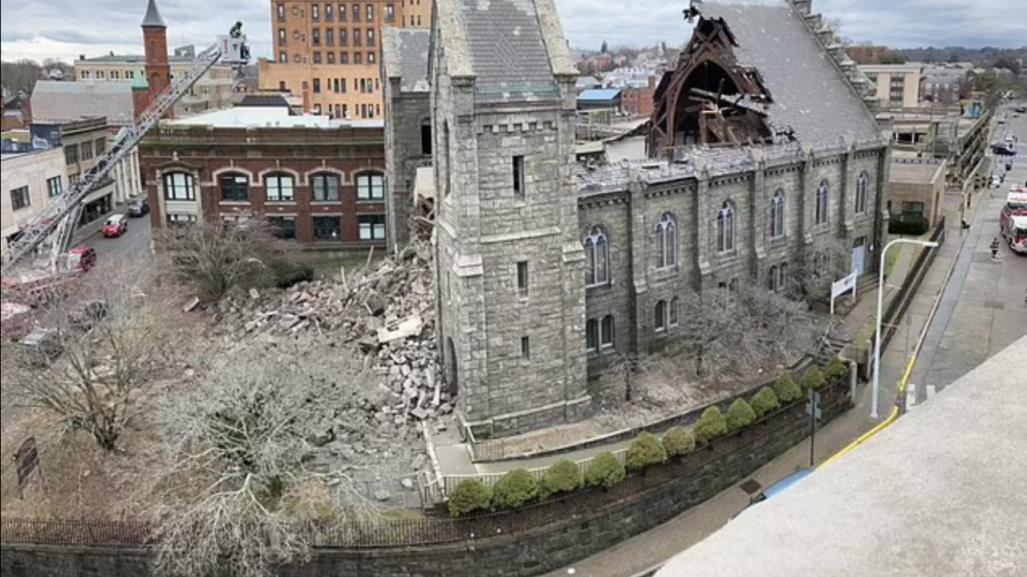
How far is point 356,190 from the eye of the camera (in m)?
56.5

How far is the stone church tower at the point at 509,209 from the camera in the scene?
2767 centimetres

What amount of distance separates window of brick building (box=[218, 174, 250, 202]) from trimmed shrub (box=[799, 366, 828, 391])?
122 ft

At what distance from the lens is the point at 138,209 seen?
71.2 metres

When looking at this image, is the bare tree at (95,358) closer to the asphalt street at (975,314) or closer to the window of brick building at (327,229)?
the window of brick building at (327,229)

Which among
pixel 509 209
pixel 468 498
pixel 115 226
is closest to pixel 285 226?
pixel 115 226

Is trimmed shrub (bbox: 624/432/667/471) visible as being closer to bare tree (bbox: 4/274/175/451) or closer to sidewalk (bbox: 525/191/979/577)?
sidewalk (bbox: 525/191/979/577)

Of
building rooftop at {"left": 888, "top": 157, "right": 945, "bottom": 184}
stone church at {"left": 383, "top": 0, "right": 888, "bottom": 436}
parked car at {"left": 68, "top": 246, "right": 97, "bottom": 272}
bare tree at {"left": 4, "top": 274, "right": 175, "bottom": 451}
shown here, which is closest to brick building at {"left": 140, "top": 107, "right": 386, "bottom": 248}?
stone church at {"left": 383, "top": 0, "right": 888, "bottom": 436}

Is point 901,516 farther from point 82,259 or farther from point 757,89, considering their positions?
point 82,259

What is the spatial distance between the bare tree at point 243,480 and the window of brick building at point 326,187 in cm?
3126

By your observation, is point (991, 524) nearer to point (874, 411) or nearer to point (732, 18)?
point (874, 411)

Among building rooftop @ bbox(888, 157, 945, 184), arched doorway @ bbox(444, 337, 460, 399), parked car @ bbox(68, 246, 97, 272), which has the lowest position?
arched doorway @ bbox(444, 337, 460, 399)

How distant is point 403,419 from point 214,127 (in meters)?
31.8

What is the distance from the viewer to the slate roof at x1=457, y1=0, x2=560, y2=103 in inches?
1087

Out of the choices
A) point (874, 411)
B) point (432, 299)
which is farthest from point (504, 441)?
point (874, 411)
